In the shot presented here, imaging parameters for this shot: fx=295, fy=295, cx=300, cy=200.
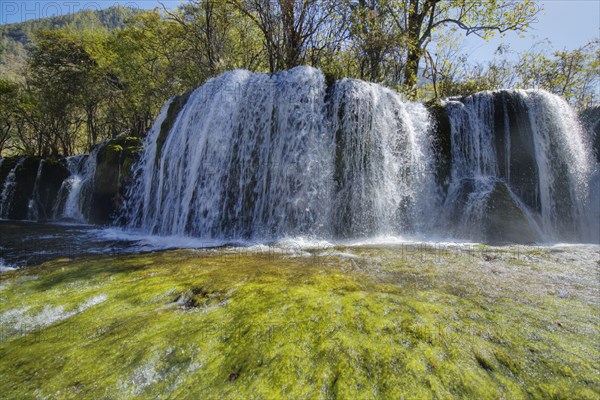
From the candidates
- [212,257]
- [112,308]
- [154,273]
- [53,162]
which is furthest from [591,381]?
[53,162]

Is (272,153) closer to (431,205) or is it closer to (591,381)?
(431,205)

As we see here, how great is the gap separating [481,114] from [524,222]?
3.64m

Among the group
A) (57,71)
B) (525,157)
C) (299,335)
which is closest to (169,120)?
(299,335)

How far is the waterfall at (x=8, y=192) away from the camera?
14328 millimetres

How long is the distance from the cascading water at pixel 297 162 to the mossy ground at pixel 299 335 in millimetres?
4059

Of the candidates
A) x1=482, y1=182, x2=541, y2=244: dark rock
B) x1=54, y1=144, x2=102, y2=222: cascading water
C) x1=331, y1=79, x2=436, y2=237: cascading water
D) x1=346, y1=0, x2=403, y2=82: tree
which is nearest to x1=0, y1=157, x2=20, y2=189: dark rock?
x1=54, y1=144, x2=102, y2=222: cascading water

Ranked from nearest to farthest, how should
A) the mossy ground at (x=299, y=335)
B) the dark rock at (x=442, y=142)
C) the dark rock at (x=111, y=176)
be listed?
the mossy ground at (x=299, y=335) < the dark rock at (x=442, y=142) < the dark rock at (x=111, y=176)

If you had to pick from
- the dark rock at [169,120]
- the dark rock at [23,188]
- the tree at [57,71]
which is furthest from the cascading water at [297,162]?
the tree at [57,71]

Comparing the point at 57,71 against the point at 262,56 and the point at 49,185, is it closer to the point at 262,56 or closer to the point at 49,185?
the point at 49,185

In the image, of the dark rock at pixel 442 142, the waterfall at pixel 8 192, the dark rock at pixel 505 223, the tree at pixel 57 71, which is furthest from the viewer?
the tree at pixel 57 71

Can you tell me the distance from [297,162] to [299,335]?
19.7 ft

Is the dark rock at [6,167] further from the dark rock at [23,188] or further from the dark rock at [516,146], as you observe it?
the dark rock at [516,146]

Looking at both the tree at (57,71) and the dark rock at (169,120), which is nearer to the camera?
the dark rock at (169,120)

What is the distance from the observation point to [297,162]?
7.59m
